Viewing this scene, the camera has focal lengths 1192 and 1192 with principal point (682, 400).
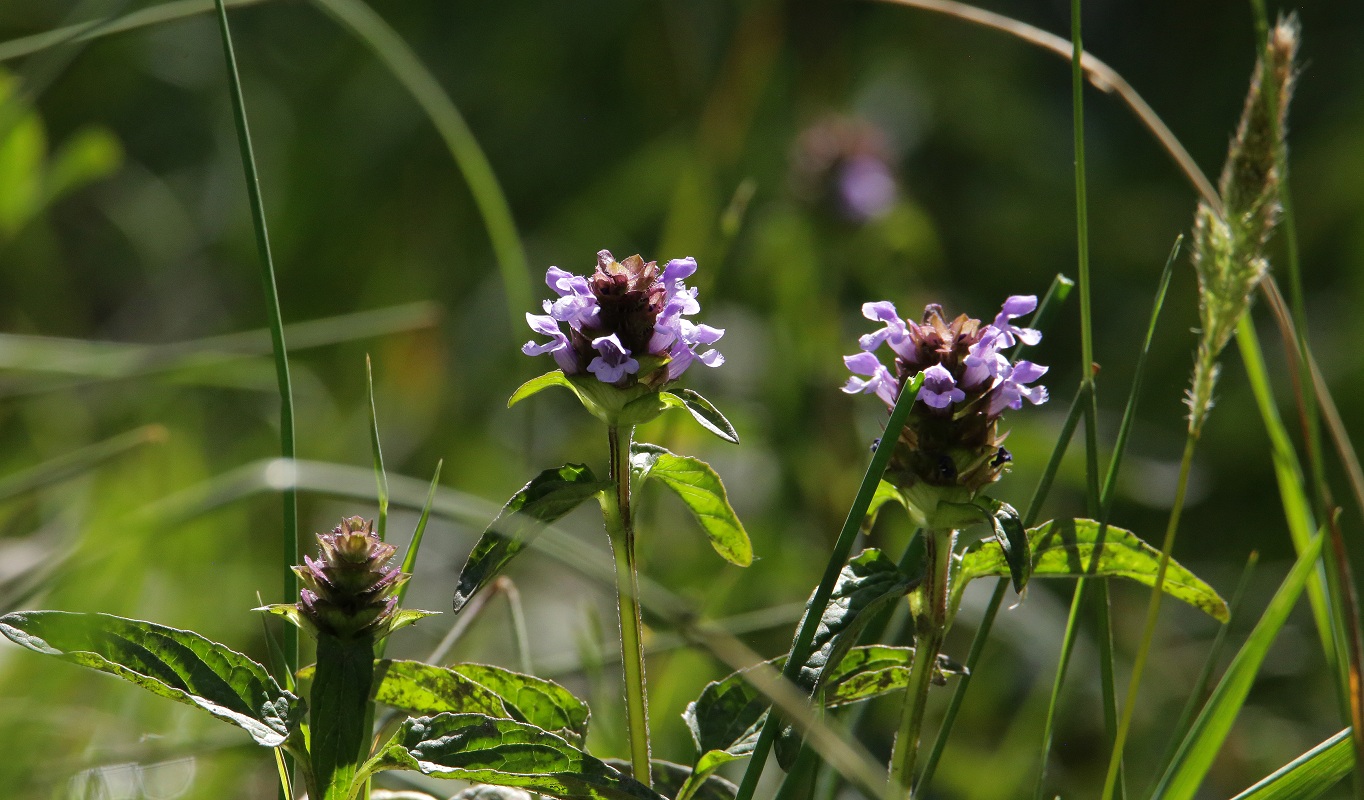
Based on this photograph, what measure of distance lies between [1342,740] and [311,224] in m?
2.40

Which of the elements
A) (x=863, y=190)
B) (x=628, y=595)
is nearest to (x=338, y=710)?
(x=628, y=595)

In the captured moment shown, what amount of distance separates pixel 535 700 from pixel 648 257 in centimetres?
191

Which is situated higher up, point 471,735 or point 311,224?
point 311,224

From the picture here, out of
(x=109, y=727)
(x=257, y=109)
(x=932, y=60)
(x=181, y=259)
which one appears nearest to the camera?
(x=109, y=727)

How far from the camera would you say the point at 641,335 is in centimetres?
70

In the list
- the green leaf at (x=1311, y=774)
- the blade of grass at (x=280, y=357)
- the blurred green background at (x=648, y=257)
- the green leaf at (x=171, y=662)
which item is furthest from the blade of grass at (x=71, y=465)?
the green leaf at (x=1311, y=774)

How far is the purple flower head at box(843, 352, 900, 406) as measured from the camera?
724 millimetres

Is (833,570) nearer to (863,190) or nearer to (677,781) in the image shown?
(677,781)

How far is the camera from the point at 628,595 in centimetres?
69

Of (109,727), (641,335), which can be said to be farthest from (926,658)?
(109,727)

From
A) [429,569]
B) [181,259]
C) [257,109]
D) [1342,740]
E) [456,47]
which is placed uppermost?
[456,47]

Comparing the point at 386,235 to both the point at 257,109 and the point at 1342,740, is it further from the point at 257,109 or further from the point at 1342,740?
the point at 1342,740

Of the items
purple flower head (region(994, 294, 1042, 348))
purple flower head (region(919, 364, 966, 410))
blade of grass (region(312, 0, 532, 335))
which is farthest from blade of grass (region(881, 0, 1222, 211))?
blade of grass (region(312, 0, 532, 335))

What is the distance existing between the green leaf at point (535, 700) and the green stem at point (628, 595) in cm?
4
